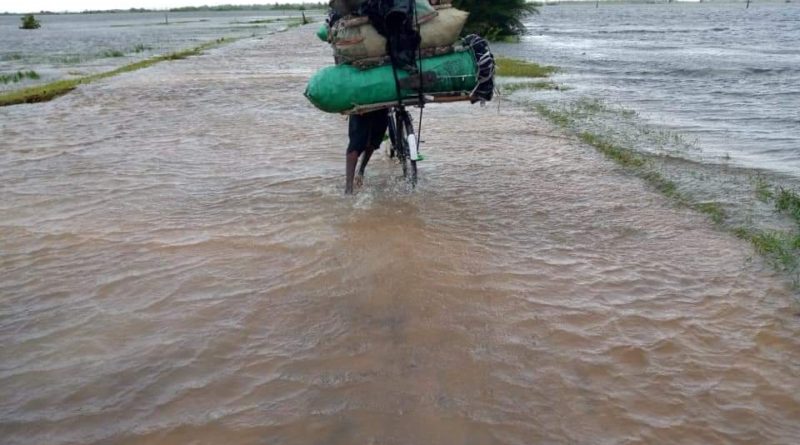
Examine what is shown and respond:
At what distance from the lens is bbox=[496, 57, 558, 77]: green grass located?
16.9 meters

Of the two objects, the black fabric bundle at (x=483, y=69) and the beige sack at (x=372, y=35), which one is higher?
the beige sack at (x=372, y=35)

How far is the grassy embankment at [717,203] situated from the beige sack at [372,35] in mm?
2778

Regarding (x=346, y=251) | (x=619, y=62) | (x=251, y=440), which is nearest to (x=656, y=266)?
(x=346, y=251)

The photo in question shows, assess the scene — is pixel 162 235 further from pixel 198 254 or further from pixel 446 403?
pixel 446 403

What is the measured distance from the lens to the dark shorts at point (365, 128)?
6039 mm

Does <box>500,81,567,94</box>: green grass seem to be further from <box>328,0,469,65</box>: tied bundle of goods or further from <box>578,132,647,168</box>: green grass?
<box>328,0,469,65</box>: tied bundle of goods

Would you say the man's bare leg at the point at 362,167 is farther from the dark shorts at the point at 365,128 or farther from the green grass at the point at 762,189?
the green grass at the point at 762,189

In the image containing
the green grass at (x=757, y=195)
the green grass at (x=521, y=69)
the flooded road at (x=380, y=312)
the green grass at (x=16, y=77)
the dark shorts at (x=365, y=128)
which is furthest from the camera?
the green grass at (x=16, y=77)

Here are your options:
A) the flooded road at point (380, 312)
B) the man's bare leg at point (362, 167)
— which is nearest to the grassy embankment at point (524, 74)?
the flooded road at point (380, 312)

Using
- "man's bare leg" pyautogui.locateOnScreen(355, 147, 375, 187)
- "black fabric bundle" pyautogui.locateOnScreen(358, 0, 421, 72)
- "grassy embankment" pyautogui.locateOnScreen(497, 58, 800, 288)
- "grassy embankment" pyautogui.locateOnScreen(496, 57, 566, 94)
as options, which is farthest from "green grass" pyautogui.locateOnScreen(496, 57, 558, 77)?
"black fabric bundle" pyautogui.locateOnScreen(358, 0, 421, 72)

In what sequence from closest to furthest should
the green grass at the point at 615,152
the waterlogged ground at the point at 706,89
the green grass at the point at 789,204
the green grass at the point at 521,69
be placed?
the green grass at the point at 789,204
the green grass at the point at 615,152
the waterlogged ground at the point at 706,89
the green grass at the point at 521,69

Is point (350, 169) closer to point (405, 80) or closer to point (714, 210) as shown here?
point (405, 80)

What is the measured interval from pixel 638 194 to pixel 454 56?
2.37 metres

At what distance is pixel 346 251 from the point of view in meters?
4.83
